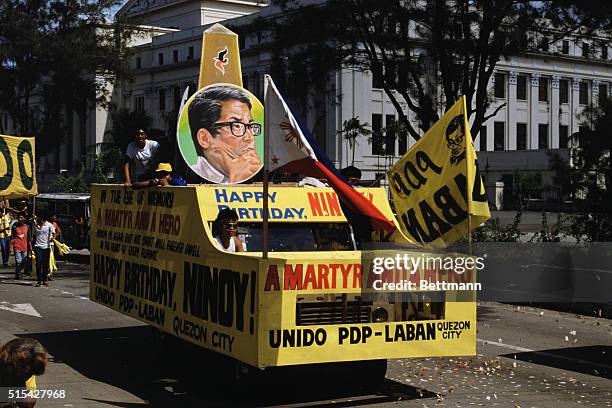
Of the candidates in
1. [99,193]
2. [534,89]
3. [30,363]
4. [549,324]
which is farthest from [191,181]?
[534,89]

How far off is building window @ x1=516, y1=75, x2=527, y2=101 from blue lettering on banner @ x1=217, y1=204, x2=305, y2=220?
7848cm

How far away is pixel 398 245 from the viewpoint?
10.4 metres

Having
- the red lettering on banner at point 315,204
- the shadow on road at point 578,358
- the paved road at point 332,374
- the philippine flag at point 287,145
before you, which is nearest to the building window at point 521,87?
the paved road at point 332,374

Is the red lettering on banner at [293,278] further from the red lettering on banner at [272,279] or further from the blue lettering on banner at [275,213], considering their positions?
the blue lettering on banner at [275,213]

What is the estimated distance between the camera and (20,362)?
18.2ft

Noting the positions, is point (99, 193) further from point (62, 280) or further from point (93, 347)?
point (62, 280)

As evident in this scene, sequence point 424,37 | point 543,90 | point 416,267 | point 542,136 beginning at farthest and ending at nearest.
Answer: point 542,136 → point 543,90 → point 424,37 → point 416,267

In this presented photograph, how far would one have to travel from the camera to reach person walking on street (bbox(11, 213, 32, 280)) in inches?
997

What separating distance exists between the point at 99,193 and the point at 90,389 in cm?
387

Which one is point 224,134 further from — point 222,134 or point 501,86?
point 501,86

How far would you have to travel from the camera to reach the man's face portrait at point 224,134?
43.4 feet

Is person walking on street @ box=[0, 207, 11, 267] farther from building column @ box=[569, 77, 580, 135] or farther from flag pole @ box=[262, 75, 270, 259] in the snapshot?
building column @ box=[569, 77, 580, 135]

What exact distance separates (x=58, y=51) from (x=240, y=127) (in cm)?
3329

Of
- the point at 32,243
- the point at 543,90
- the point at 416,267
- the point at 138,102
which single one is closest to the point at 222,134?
the point at 416,267
